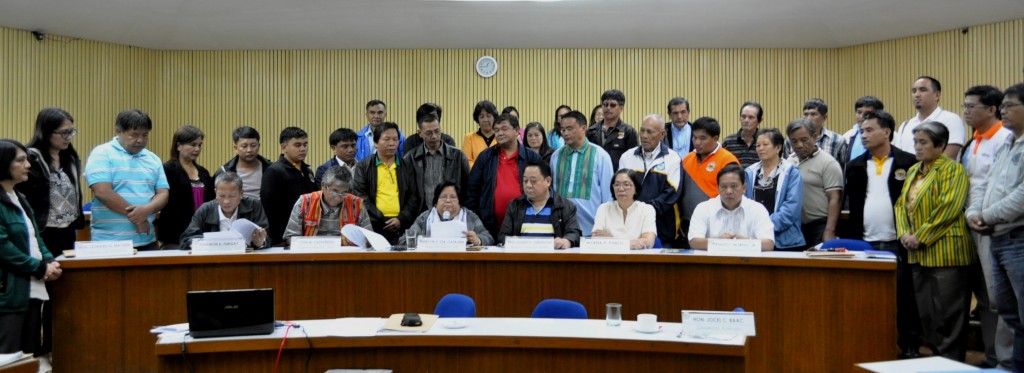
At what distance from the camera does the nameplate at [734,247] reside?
14.2 feet

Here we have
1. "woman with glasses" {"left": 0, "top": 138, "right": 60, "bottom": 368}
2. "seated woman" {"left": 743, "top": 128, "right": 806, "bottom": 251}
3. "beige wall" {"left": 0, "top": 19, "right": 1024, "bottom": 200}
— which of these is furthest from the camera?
"beige wall" {"left": 0, "top": 19, "right": 1024, "bottom": 200}

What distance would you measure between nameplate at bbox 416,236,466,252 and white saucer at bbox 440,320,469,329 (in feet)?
4.20

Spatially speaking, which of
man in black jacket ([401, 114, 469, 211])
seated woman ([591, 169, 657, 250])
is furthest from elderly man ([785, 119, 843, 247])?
man in black jacket ([401, 114, 469, 211])

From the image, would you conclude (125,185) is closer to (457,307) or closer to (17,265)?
(17,265)

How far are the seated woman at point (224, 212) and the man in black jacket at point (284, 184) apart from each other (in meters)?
0.54

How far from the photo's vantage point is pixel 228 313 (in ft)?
10.2

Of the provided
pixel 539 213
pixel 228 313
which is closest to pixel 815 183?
pixel 539 213

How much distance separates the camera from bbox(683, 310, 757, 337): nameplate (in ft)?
9.81

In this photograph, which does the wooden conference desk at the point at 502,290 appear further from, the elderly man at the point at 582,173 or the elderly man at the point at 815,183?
the elderly man at the point at 815,183

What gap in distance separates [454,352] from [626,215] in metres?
2.15

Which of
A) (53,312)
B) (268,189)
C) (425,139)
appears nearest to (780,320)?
(425,139)

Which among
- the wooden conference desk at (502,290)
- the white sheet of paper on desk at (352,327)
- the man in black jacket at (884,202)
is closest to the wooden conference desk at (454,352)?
the white sheet of paper on desk at (352,327)

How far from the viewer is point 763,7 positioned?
27.6ft

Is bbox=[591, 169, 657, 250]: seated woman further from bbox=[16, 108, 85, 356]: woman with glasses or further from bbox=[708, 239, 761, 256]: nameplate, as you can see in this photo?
bbox=[16, 108, 85, 356]: woman with glasses
